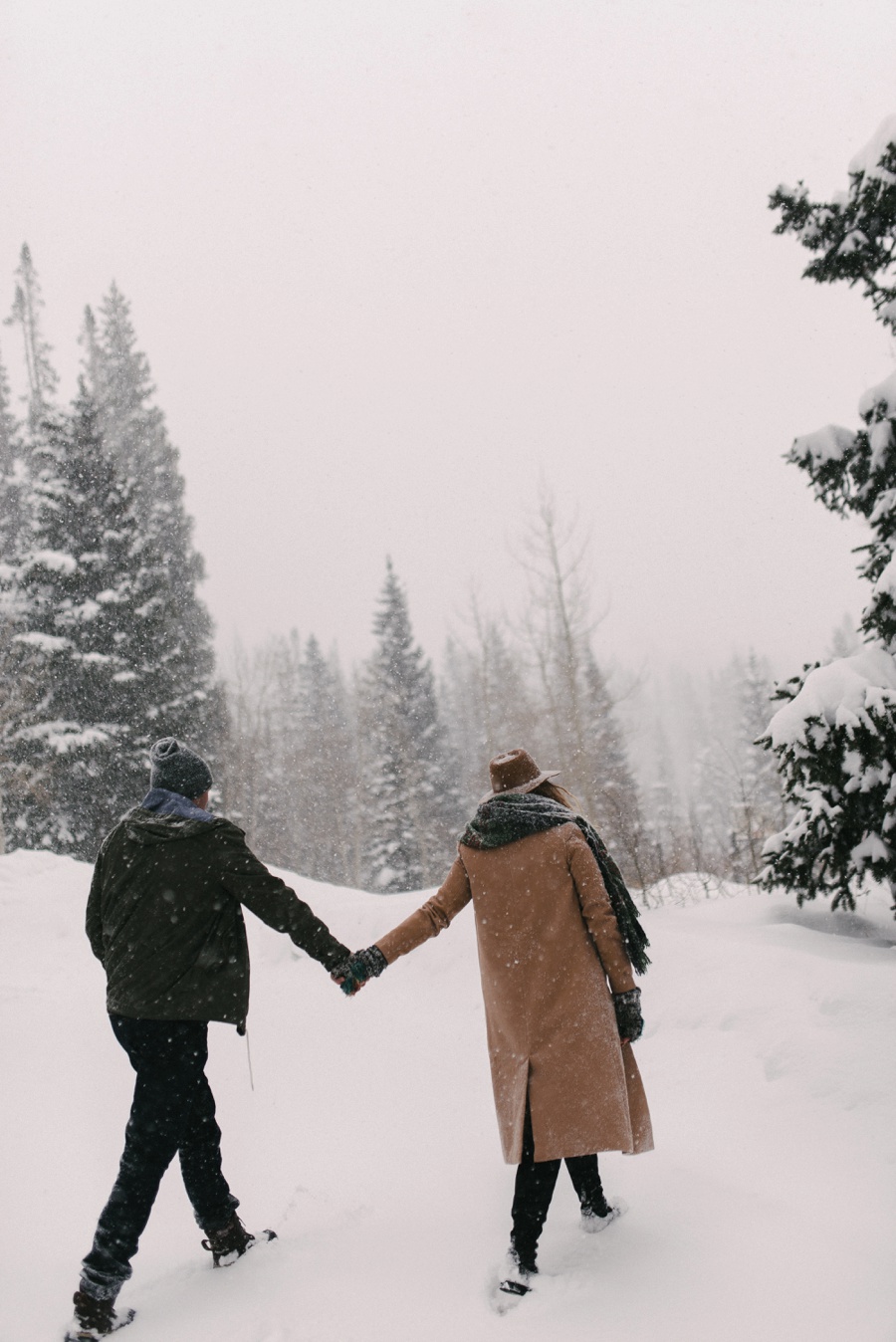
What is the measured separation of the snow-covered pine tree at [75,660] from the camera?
1894 cm

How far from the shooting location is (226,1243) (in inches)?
127

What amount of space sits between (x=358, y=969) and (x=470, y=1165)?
1388 mm

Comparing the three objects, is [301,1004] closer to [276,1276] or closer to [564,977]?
[276,1276]

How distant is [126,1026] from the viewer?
3.11 metres

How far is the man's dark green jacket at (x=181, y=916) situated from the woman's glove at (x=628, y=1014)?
3.76 ft

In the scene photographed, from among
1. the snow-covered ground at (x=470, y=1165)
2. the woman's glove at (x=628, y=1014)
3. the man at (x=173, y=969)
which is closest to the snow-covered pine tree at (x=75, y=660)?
the snow-covered ground at (x=470, y=1165)

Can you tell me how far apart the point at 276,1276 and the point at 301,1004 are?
372 cm

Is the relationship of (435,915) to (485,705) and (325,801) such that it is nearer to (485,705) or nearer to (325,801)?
(485,705)

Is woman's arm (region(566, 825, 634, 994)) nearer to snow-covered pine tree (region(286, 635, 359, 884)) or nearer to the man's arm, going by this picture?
the man's arm

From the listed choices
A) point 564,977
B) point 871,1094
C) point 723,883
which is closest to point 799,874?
point 871,1094

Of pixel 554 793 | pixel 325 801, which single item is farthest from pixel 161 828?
pixel 325 801

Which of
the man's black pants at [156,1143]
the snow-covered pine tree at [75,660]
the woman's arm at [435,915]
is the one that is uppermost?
the snow-covered pine tree at [75,660]

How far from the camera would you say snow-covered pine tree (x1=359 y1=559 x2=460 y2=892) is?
29562mm

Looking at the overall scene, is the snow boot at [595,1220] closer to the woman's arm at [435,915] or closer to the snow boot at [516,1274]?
the snow boot at [516,1274]
